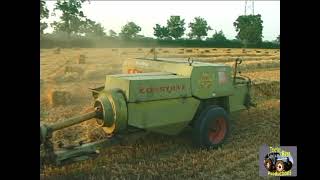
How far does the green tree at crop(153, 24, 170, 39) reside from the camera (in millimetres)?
6653

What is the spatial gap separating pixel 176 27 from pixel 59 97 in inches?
86.7

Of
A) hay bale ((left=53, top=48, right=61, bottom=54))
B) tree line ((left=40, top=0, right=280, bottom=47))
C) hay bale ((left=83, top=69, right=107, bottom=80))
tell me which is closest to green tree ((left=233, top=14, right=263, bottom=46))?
tree line ((left=40, top=0, right=280, bottom=47))

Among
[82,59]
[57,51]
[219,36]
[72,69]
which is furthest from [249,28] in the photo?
[57,51]

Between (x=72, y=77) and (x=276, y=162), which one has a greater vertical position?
(x=72, y=77)

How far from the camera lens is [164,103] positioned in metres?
6.44

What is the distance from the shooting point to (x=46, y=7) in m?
6.12

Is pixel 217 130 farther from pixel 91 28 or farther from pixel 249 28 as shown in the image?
pixel 91 28

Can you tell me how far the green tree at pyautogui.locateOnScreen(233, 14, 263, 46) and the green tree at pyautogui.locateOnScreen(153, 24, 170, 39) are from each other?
3.69 feet

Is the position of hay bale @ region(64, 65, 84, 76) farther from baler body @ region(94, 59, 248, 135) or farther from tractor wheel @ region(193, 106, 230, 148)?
tractor wheel @ region(193, 106, 230, 148)

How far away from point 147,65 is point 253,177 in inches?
106
